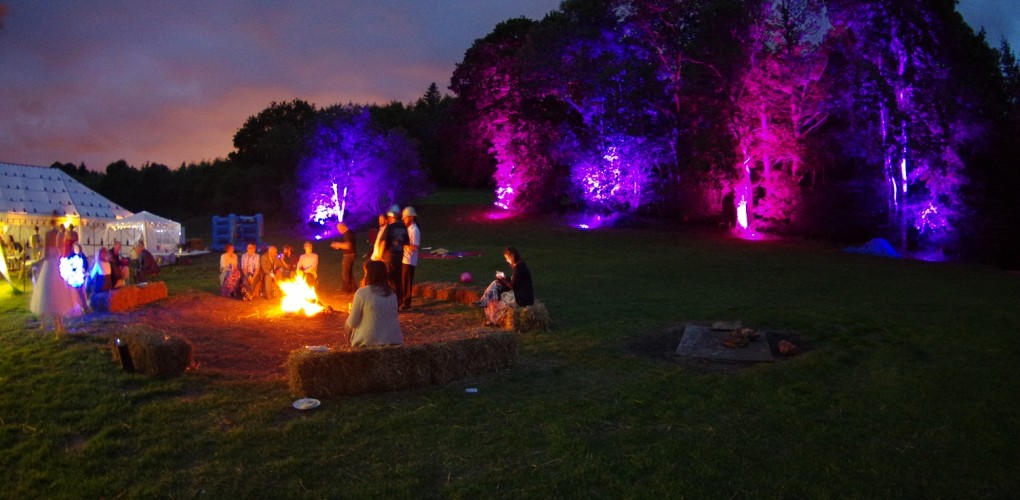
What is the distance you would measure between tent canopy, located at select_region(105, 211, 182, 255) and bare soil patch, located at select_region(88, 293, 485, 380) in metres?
13.0

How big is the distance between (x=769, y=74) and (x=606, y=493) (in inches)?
1100

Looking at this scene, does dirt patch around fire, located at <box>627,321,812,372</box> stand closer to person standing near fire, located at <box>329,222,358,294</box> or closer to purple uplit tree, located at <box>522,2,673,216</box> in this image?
person standing near fire, located at <box>329,222,358,294</box>

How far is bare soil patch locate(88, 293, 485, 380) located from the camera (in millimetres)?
8133

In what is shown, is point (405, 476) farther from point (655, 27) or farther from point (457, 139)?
point (457, 139)

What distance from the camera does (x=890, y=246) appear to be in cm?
2641

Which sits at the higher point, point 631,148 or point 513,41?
point 513,41

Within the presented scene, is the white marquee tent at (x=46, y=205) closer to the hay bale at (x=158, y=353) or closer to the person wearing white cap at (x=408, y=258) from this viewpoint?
the person wearing white cap at (x=408, y=258)

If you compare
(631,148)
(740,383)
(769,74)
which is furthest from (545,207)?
(740,383)

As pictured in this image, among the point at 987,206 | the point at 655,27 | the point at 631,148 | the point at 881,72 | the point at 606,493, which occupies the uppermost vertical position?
the point at 655,27

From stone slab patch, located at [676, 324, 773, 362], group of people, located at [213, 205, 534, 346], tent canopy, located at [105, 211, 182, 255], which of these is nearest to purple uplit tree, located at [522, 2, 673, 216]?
tent canopy, located at [105, 211, 182, 255]

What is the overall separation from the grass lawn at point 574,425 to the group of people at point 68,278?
0.62 metres

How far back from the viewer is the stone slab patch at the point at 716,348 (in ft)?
26.7

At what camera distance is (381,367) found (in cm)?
664

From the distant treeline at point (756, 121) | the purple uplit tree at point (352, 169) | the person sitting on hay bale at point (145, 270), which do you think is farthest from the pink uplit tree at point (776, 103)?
the person sitting on hay bale at point (145, 270)
